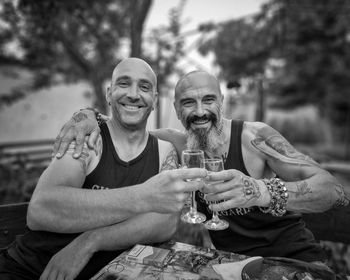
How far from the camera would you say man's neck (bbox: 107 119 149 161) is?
89.7 inches

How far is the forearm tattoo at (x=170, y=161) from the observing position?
Answer: 2309mm

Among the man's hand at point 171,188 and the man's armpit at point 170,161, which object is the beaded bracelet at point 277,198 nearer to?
the man's hand at point 171,188

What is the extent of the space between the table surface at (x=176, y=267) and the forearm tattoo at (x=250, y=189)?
369 millimetres

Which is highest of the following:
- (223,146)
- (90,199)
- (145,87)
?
(145,87)

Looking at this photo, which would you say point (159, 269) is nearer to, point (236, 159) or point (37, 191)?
point (37, 191)

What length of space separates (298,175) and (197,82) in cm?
111

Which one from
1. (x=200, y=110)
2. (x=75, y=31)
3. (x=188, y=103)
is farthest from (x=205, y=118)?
(x=75, y=31)

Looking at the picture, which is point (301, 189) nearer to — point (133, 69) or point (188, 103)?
point (188, 103)

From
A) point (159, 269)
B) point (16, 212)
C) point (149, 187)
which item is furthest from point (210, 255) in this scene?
point (16, 212)

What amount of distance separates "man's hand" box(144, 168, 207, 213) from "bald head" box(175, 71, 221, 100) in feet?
3.61

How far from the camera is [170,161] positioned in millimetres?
2371

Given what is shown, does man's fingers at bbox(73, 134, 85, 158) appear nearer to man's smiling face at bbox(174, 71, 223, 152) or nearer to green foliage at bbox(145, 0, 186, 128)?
man's smiling face at bbox(174, 71, 223, 152)

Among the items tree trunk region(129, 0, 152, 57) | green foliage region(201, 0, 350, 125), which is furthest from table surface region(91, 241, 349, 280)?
green foliage region(201, 0, 350, 125)

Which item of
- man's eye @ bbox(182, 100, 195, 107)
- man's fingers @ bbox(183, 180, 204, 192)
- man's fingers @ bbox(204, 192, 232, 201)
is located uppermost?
man's eye @ bbox(182, 100, 195, 107)
